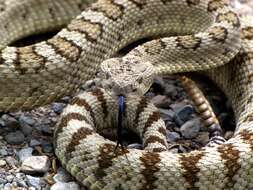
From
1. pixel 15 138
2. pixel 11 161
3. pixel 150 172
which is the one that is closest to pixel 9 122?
pixel 15 138

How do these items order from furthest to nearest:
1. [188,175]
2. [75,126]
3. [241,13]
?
[241,13] < [75,126] < [188,175]

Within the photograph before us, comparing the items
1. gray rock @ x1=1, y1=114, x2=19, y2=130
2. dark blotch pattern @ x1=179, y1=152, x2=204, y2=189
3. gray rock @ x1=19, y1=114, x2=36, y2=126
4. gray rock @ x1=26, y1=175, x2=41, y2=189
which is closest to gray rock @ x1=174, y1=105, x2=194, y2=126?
dark blotch pattern @ x1=179, y1=152, x2=204, y2=189

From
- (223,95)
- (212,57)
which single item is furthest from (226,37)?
(223,95)

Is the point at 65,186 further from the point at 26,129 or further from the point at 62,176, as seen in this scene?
the point at 26,129

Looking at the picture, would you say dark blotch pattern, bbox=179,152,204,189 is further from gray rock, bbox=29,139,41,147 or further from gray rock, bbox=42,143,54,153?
gray rock, bbox=29,139,41,147

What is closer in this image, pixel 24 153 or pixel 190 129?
pixel 24 153

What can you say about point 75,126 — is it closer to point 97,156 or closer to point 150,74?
point 97,156

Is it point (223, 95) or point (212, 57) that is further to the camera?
point (223, 95)
